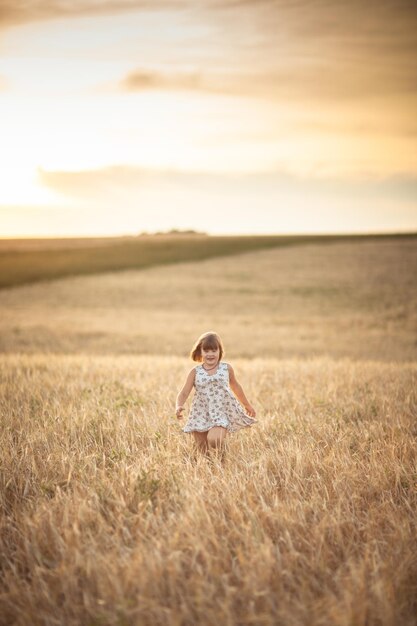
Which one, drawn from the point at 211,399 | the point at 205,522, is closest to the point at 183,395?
the point at 211,399

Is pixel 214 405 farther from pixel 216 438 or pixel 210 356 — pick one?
pixel 210 356

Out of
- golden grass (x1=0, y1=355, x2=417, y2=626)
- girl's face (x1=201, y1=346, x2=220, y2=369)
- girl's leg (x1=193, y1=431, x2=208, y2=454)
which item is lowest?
golden grass (x1=0, y1=355, x2=417, y2=626)

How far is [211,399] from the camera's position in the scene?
176 inches

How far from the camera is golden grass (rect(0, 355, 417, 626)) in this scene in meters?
2.38

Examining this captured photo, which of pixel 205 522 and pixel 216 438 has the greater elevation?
pixel 216 438

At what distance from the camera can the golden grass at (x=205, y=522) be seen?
2.38 metres

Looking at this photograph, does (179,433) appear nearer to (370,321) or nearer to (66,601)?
(66,601)

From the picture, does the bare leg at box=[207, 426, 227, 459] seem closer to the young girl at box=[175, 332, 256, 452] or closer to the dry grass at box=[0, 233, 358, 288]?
the young girl at box=[175, 332, 256, 452]

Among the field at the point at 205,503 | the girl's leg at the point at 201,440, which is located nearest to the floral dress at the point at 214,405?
the girl's leg at the point at 201,440

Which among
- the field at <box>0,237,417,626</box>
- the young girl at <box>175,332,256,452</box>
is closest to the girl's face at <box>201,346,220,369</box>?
the young girl at <box>175,332,256,452</box>

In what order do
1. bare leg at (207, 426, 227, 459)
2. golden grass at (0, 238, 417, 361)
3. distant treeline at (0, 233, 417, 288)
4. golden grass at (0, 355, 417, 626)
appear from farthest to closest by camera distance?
1. distant treeline at (0, 233, 417, 288)
2. golden grass at (0, 238, 417, 361)
3. bare leg at (207, 426, 227, 459)
4. golden grass at (0, 355, 417, 626)

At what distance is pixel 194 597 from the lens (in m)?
2.38

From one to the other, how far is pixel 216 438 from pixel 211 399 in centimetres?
40

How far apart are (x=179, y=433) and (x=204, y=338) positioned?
3.67ft
